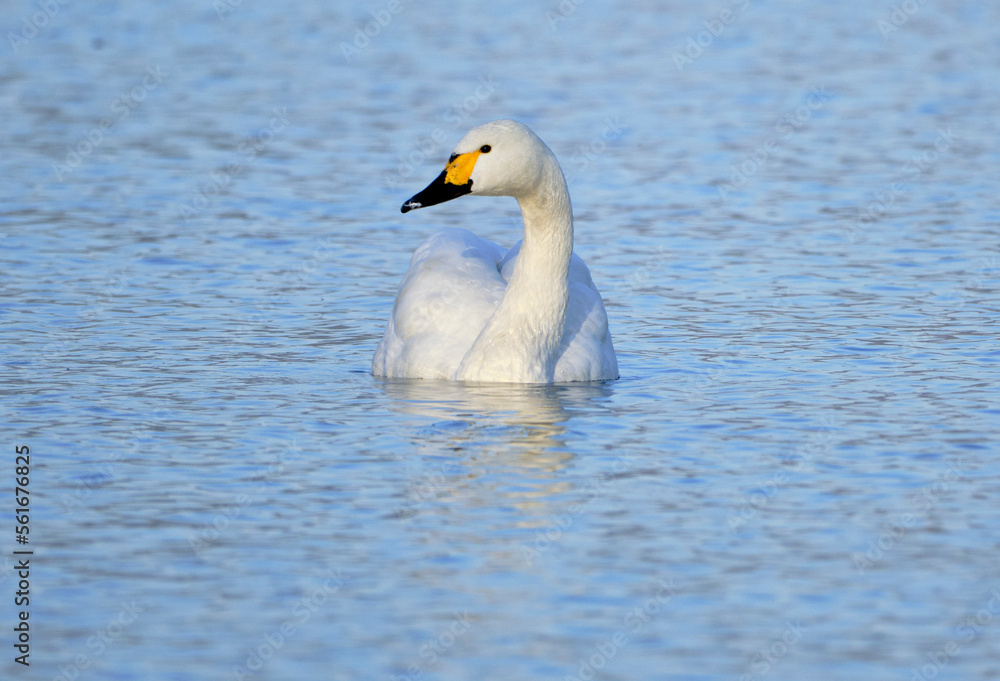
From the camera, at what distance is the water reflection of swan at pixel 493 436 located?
29.0 ft

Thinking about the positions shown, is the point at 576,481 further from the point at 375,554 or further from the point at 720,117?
the point at 720,117

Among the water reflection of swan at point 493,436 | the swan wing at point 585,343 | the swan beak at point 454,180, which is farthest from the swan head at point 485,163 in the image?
the water reflection of swan at point 493,436

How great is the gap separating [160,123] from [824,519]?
579 inches

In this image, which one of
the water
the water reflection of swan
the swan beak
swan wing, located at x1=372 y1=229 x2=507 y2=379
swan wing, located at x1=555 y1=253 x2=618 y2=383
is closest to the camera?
the water

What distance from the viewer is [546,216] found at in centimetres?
1100

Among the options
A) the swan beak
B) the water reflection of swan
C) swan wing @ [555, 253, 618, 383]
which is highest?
the swan beak

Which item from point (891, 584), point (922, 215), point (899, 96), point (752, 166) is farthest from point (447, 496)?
point (899, 96)

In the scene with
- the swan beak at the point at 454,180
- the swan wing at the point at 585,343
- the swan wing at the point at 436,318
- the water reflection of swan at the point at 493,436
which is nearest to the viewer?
the water reflection of swan at the point at 493,436

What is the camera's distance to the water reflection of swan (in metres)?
8.83

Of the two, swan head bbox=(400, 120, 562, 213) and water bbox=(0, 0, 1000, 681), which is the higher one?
swan head bbox=(400, 120, 562, 213)

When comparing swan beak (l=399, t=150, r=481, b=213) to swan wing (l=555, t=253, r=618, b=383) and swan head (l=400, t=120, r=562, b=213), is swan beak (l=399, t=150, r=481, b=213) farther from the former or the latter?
swan wing (l=555, t=253, r=618, b=383)

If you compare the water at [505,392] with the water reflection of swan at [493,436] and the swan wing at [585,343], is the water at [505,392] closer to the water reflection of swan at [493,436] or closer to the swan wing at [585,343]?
the water reflection of swan at [493,436]

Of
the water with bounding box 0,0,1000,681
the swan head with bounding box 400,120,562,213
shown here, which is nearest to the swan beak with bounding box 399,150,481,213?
Answer: the swan head with bounding box 400,120,562,213

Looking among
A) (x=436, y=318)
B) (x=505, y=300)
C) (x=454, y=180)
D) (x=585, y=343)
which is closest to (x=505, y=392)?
(x=505, y=300)
